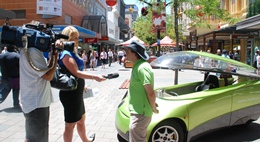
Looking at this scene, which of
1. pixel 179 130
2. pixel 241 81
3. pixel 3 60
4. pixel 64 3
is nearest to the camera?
pixel 179 130

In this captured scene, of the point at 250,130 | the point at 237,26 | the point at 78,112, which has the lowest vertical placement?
the point at 250,130

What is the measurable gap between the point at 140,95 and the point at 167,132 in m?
1.17

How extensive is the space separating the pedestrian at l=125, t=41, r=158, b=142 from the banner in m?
8.53

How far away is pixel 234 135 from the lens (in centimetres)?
484

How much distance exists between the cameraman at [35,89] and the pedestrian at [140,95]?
0.91 metres

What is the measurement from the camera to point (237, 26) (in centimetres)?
1822

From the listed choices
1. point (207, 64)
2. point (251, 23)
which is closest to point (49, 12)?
point (251, 23)

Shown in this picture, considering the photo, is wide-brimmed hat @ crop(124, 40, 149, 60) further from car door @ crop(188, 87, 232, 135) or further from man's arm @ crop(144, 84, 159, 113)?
car door @ crop(188, 87, 232, 135)

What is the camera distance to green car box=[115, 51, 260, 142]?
Result: 3883 mm

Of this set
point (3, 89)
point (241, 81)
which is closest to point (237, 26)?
point (241, 81)

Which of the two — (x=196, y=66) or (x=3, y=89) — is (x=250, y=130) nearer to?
(x=196, y=66)

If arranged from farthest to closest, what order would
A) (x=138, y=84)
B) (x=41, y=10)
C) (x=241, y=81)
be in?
(x=41, y=10) → (x=241, y=81) → (x=138, y=84)

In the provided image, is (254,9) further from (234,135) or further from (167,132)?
(167,132)

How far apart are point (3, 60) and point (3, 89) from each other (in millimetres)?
855
